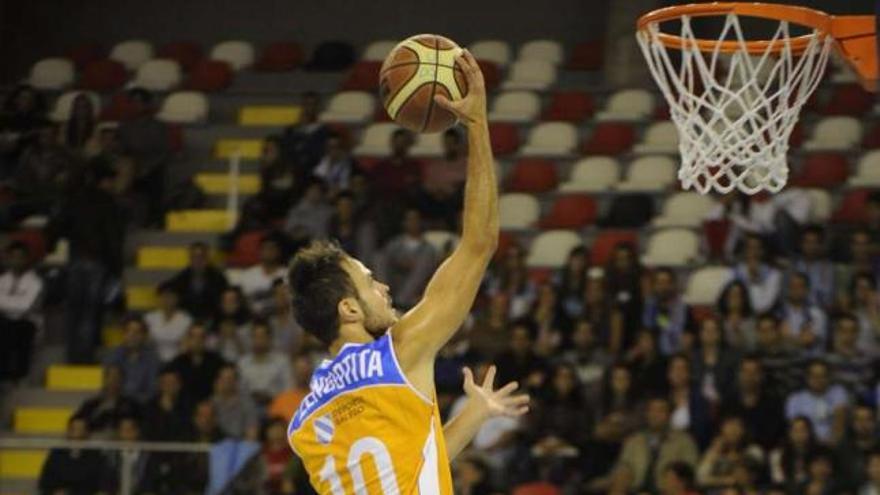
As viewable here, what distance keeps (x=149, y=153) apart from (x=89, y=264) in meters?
1.63

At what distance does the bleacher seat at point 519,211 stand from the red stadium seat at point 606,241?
0.60 meters

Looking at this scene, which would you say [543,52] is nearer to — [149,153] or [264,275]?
[149,153]

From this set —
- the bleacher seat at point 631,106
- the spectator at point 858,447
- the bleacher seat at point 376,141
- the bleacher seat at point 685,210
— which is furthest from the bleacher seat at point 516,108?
the spectator at point 858,447

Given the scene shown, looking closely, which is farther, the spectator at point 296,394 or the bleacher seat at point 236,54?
the bleacher seat at point 236,54

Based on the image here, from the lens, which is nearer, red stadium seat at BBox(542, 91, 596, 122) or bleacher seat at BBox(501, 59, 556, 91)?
red stadium seat at BBox(542, 91, 596, 122)

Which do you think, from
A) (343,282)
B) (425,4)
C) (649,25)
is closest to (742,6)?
(649,25)

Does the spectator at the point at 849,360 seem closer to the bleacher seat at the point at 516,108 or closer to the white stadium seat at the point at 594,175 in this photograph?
the white stadium seat at the point at 594,175

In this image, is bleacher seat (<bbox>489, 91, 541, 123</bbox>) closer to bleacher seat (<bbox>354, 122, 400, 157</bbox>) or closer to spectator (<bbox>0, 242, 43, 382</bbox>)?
bleacher seat (<bbox>354, 122, 400, 157</bbox>)

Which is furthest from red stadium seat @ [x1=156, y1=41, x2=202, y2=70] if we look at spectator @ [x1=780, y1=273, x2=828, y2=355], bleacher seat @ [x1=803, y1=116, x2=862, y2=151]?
spectator @ [x1=780, y1=273, x2=828, y2=355]

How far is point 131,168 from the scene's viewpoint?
44.4 ft

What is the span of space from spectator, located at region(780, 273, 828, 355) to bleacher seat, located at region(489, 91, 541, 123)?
359 cm

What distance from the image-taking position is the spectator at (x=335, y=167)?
12.9 metres

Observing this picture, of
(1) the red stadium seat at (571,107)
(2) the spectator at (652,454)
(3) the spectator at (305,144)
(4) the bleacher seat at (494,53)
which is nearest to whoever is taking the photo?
(2) the spectator at (652,454)

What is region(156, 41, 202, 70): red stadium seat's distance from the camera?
15.9 m
